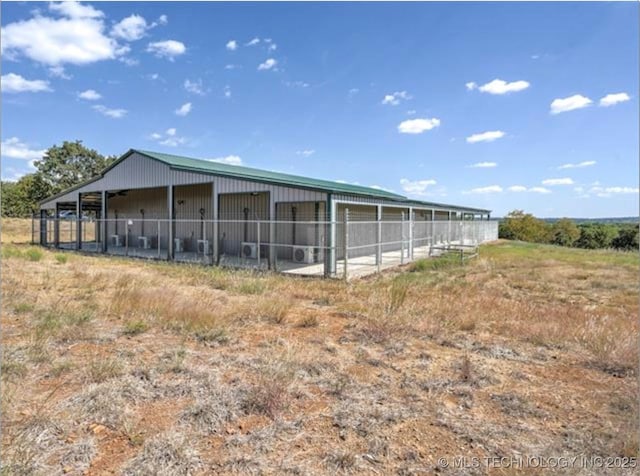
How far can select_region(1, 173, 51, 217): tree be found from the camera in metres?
45.4

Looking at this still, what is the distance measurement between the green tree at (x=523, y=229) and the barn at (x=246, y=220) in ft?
109

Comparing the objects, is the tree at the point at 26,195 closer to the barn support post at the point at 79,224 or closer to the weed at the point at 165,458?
the barn support post at the point at 79,224

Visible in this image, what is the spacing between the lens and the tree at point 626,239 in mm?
49412

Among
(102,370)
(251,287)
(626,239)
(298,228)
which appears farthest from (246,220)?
(626,239)

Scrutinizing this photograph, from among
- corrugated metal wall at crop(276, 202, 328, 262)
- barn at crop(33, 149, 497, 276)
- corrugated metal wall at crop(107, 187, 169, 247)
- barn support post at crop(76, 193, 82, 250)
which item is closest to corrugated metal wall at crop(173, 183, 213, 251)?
barn at crop(33, 149, 497, 276)

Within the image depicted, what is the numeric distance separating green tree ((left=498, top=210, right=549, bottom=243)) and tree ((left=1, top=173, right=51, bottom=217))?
60700 millimetres

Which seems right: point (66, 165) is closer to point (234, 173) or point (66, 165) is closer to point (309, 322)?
point (234, 173)

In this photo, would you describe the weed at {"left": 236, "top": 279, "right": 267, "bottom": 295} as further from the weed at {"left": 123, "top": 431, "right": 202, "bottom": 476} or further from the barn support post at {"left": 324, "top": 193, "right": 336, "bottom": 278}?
the weed at {"left": 123, "top": 431, "right": 202, "bottom": 476}

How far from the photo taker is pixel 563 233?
60562mm

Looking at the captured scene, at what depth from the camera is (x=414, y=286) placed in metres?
10.6

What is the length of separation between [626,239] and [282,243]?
55768mm

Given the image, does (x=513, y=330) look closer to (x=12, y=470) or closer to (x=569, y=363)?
(x=569, y=363)

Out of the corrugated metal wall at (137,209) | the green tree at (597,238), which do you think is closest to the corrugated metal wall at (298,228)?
the corrugated metal wall at (137,209)

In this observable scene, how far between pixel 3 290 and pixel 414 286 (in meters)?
9.86
